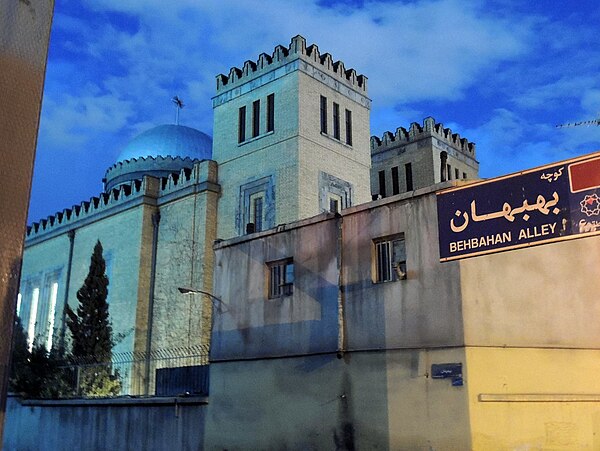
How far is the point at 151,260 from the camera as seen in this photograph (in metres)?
29.9

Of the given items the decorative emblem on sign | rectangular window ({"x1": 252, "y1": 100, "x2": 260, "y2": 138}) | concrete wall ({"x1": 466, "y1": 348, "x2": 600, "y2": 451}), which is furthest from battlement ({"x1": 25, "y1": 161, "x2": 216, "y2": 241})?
the decorative emblem on sign

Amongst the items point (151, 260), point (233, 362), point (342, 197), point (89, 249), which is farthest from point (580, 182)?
point (89, 249)

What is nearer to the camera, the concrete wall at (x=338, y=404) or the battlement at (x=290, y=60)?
the concrete wall at (x=338, y=404)

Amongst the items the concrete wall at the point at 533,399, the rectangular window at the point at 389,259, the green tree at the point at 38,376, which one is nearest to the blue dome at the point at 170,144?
the green tree at the point at 38,376

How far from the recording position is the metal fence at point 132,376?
17266mm

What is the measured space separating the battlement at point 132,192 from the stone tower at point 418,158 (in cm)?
1048

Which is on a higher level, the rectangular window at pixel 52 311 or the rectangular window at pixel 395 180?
the rectangular window at pixel 395 180

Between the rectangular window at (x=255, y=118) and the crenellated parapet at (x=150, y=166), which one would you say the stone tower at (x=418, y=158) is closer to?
the rectangular window at (x=255, y=118)

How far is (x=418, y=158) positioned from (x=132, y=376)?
63.3ft

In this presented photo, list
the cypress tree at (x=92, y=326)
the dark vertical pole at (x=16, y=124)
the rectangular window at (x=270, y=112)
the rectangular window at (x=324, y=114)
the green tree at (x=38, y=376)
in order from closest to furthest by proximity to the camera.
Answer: the dark vertical pole at (x=16, y=124) < the green tree at (x=38, y=376) < the cypress tree at (x=92, y=326) < the rectangular window at (x=270, y=112) < the rectangular window at (x=324, y=114)

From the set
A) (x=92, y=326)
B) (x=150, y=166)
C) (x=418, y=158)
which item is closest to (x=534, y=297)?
(x=92, y=326)

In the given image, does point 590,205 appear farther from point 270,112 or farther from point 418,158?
Answer: point 418,158

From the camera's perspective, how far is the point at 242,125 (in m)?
28.4

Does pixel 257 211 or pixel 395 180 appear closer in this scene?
A: pixel 257 211
